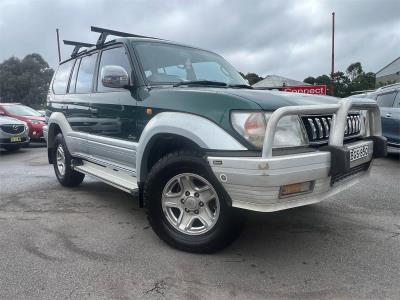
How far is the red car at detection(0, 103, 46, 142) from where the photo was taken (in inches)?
524

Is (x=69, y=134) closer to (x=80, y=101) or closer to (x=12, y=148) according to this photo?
(x=80, y=101)

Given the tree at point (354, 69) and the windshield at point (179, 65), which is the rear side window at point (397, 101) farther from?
the tree at point (354, 69)

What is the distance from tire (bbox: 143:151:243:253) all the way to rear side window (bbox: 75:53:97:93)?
205 cm

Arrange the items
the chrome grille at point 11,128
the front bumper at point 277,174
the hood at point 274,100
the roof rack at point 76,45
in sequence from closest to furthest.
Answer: the front bumper at point 277,174, the hood at point 274,100, the roof rack at point 76,45, the chrome grille at point 11,128

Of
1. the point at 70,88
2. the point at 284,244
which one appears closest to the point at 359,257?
the point at 284,244

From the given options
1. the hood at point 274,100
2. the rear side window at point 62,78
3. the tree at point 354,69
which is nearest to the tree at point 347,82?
the tree at point 354,69

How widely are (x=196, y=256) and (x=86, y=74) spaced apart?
2.98 metres

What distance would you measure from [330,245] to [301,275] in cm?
71

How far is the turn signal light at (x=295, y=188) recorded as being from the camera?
9.50 feet

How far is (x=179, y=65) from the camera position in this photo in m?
4.31

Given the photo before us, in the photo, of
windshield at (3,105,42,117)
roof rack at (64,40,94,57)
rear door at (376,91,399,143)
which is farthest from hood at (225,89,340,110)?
windshield at (3,105,42,117)

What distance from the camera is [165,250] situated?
11.5ft

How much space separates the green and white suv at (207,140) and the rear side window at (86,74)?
0.14 m

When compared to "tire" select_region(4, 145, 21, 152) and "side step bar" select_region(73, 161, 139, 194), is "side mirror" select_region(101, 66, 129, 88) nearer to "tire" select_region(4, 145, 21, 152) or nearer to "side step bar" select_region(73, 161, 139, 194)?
"side step bar" select_region(73, 161, 139, 194)
